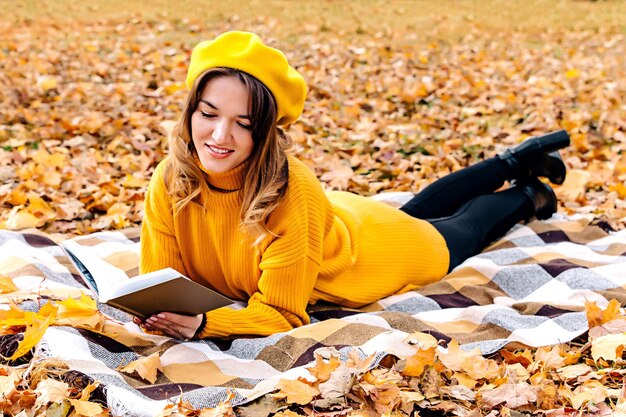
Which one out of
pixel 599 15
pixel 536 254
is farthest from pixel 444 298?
pixel 599 15

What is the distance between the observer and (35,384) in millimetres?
2031

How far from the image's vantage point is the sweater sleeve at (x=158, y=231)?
255 centimetres

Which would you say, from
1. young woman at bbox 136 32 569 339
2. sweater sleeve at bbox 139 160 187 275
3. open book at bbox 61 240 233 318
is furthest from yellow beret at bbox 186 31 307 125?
open book at bbox 61 240 233 318

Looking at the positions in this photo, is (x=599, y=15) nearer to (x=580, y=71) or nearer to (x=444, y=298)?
(x=580, y=71)

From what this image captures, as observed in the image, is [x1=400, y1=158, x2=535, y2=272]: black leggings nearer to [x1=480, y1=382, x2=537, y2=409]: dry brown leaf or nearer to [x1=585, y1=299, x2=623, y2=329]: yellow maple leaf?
[x1=585, y1=299, x2=623, y2=329]: yellow maple leaf

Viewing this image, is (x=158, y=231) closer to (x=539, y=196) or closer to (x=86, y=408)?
(x=86, y=408)

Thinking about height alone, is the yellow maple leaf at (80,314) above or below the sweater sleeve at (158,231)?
below

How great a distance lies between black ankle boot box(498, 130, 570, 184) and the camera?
11.8 ft

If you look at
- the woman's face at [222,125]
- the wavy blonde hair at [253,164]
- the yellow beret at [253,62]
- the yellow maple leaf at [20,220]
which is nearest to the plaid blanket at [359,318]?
the yellow maple leaf at [20,220]

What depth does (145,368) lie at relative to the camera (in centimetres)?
218

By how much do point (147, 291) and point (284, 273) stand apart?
0.53 meters

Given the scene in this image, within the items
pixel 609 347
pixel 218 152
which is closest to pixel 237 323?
pixel 218 152

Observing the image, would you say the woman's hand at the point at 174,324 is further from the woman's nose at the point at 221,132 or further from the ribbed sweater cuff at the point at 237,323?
the woman's nose at the point at 221,132

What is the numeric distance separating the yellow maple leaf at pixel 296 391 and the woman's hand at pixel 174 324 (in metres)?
0.46
